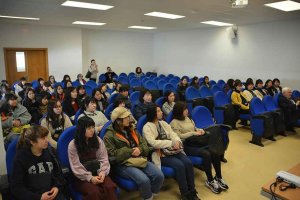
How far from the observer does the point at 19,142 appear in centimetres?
213

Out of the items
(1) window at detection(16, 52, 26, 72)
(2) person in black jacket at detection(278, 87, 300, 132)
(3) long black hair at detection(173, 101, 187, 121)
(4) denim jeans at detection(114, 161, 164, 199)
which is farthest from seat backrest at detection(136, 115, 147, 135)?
(1) window at detection(16, 52, 26, 72)

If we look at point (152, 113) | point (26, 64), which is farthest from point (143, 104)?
point (26, 64)

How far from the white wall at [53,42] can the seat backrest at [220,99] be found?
23.3ft

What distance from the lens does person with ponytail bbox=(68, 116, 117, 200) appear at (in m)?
2.28

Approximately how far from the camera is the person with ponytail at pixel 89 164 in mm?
2275

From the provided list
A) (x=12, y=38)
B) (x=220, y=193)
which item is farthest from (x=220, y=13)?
(x=12, y=38)

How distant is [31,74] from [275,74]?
31.5 ft

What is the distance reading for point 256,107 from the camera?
5.11 metres

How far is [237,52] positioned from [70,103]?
7.47 m

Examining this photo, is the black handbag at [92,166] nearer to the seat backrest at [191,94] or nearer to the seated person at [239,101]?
the seat backrest at [191,94]

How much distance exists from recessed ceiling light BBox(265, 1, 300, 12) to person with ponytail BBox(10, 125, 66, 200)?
5764 mm

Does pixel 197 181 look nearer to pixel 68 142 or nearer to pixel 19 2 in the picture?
pixel 68 142

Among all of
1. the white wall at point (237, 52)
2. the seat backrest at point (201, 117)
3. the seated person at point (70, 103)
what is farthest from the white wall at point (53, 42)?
the seat backrest at point (201, 117)

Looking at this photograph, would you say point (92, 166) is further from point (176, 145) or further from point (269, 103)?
point (269, 103)
